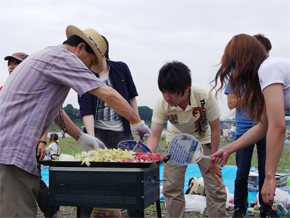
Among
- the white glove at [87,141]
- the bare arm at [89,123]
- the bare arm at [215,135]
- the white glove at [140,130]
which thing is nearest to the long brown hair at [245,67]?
the white glove at [140,130]

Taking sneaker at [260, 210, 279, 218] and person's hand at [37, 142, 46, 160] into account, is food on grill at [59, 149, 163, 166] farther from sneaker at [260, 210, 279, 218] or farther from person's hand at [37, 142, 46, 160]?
sneaker at [260, 210, 279, 218]

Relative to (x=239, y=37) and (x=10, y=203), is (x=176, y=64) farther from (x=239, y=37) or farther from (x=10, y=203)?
(x=10, y=203)

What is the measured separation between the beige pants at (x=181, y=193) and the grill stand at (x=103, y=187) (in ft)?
3.36

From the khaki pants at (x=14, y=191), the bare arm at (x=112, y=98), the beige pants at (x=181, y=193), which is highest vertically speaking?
the bare arm at (x=112, y=98)

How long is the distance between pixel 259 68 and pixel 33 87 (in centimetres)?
146

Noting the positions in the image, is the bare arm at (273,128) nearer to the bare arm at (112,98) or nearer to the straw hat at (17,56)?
the bare arm at (112,98)

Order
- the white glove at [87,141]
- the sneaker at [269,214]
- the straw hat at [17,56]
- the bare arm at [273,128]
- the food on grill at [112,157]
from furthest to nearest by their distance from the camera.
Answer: the sneaker at [269,214]
the straw hat at [17,56]
the white glove at [87,141]
the food on grill at [112,157]
the bare arm at [273,128]

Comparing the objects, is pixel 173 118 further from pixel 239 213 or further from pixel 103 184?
pixel 239 213

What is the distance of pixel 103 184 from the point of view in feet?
6.51

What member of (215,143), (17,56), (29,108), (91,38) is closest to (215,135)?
(215,143)

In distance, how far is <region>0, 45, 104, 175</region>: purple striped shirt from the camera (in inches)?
70.7

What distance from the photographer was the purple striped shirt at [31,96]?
1796 mm

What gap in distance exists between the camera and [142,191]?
190 cm

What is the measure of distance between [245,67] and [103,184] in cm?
125
